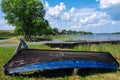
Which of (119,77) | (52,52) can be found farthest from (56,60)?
(119,77)

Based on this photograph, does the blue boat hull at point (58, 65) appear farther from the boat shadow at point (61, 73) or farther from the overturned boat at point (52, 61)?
the boat shadow at point (61, 73)

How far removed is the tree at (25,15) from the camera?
61.0 metres

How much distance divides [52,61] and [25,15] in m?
48.3

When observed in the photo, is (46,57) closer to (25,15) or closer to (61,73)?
(61,73)

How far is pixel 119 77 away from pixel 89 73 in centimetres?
165

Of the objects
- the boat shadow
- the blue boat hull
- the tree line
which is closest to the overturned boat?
the blue boat hull

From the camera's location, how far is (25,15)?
6106 cm

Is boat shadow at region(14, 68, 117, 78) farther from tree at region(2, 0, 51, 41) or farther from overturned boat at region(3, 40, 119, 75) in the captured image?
tree at region(2, 0, 51, 41)

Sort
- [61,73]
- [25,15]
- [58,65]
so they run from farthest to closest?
1. [25,15]
2. [61,73]
3. [58,65]

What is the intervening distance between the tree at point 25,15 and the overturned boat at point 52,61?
151 feet

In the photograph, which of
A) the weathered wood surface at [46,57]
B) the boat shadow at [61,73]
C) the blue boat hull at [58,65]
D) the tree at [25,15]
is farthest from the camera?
the tree at [25,15]

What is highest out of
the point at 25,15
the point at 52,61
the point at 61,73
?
the point at 25,15

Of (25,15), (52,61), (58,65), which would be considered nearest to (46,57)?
(52,61)

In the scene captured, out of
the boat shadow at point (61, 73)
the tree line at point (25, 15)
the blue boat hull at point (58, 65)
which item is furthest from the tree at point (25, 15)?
the blue boat hull at point (58, 65)
